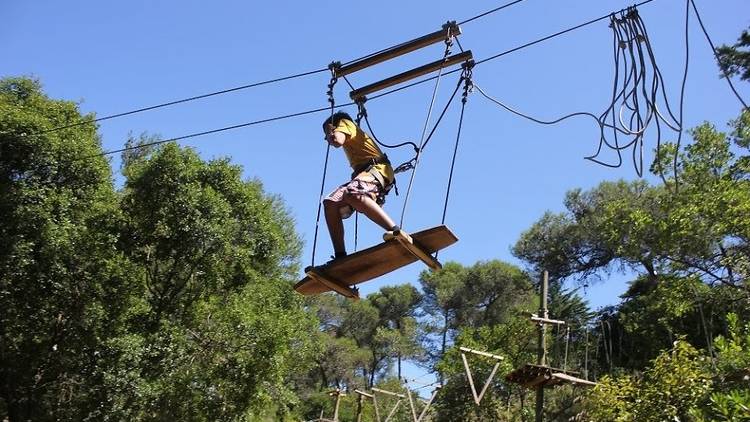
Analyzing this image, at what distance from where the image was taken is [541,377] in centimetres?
823

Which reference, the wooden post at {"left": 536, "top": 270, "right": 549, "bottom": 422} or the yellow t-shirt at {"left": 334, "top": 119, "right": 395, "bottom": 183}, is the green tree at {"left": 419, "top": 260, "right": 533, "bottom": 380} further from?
the yellow t-shirt at {"left": 334, "top": 119, "right": 395, "bottom": 183}

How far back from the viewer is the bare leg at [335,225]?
13.5ft

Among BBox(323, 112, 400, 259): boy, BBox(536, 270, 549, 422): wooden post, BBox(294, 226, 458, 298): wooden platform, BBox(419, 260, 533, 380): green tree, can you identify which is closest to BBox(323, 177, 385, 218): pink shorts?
BBox(323, 112, 400, 259): boy

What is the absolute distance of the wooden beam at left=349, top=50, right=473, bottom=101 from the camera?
4.21 meters

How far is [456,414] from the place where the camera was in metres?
15.6

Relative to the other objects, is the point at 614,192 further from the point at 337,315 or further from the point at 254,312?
the point at 254,312

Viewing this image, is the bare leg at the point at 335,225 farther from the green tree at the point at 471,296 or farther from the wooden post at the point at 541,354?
the green tree at the point at 471,296

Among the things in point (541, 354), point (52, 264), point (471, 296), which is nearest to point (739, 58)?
point (541, 354)

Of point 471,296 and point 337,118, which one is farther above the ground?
point 471,296

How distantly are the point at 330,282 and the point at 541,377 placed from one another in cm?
497

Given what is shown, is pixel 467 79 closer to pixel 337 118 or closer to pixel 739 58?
pixel 337 118

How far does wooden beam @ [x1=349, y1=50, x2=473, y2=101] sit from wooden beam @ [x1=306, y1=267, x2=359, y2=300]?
4.10ft

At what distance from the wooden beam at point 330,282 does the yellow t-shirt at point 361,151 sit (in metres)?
0.73

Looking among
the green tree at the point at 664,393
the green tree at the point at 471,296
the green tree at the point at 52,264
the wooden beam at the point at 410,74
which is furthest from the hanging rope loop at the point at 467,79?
the green tree at the point at 471,296
